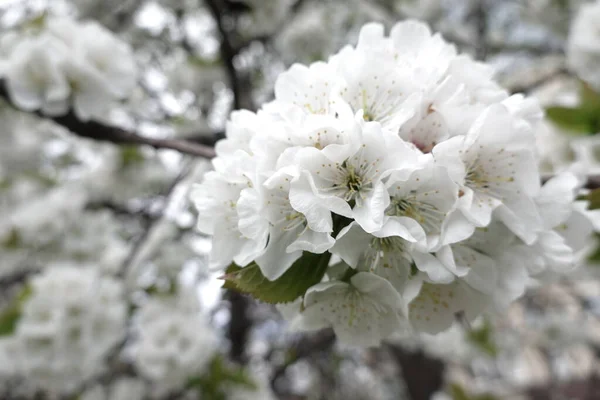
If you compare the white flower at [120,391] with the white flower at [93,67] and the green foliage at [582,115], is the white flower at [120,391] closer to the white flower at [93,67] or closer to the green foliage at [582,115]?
the white flower at [93,67]

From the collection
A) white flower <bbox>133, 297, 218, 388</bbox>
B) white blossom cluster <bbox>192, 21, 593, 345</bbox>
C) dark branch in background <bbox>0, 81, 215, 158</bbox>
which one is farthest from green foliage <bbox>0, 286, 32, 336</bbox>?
white blossom cluster <bbox>192, 21, 593, 345</bbox>

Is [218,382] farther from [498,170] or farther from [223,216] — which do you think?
[498,170]

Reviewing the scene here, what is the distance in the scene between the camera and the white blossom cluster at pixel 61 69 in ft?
3.69

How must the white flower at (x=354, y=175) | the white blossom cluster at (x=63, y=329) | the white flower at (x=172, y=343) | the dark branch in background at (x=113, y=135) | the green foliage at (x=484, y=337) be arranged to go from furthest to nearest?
the green foliage at (x=484, y=337)
the white flower at (x=172, y=343)
the white blossom cluster at (x=63, y=329)
the dark branch in background at (x=113, y=135)
the white flower at (x=354, y=175)

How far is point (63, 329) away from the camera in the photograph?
1460 millimetres

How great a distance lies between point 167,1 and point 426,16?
5.63ft

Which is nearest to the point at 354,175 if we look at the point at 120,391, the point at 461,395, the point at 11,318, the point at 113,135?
the point at 113,135

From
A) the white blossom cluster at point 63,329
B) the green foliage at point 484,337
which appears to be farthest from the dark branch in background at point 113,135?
the green foliage at point 484,337

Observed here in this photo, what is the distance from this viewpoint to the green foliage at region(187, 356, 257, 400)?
1831mm

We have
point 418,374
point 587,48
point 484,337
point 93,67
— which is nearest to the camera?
point 93,67

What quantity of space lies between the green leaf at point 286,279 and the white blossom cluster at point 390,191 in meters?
0.02

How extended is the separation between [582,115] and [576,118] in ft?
0.05

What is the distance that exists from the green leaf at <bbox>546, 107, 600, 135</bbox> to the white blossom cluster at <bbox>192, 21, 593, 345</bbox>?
584 millimetres

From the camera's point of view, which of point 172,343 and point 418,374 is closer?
point 172,343
